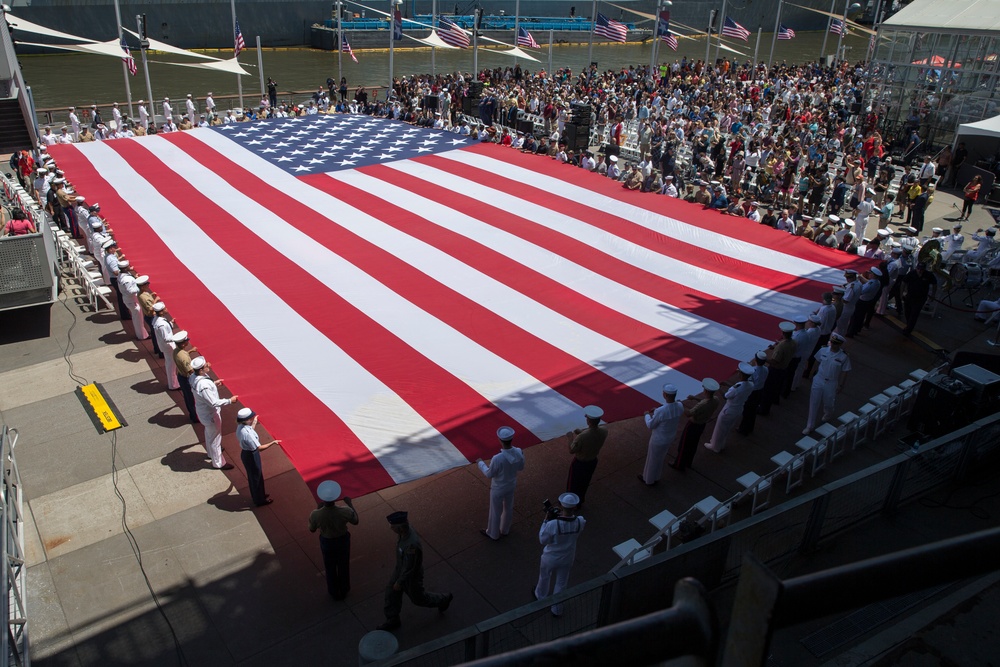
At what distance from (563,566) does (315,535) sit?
2516 millimetres

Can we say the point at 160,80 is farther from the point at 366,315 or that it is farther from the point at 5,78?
the point at 366,315

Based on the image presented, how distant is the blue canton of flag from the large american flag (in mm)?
457

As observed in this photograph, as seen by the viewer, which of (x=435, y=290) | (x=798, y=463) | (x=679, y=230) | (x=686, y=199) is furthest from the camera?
(x=686, y=199)

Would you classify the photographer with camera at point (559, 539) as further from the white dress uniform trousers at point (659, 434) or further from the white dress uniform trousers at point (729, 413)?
the white dress uniform trousers at point (729, 413)

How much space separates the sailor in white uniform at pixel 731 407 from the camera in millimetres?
7980

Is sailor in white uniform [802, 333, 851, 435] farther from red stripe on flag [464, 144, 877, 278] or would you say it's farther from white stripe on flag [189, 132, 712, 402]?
red stripe on flag [464, 144, 877, 278]

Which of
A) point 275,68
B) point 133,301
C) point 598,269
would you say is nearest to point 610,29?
point 598,269

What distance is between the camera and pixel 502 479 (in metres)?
6.51

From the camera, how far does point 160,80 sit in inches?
1624

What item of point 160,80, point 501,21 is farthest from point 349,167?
point 501,21

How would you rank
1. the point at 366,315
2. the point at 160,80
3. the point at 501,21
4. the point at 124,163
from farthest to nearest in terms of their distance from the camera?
the point at 501,21 < the point at 160,80 < the point at 124,163 < the point at 366,315

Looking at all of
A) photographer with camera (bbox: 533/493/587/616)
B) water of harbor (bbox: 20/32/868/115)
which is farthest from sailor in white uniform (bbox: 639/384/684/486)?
water of harbor (bbox: 20/32/868/115)

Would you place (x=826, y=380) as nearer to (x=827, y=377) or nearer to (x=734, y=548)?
(x=827, y=377)

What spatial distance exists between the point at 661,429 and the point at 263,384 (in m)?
3.96
